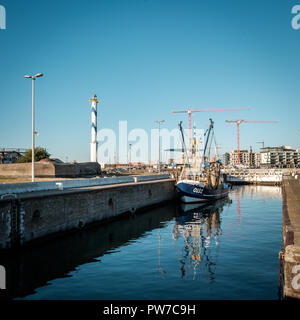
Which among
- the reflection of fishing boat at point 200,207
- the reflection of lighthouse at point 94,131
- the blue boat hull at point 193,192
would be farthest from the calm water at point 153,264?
the reflection of lighthouse at point 94,131

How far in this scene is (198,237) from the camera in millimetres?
27828

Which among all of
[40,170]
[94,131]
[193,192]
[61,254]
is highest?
[94,131]

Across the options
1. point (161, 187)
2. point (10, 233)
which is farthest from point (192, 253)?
point (161, 187)

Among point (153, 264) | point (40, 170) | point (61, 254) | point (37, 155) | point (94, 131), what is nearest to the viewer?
point (153, 264)

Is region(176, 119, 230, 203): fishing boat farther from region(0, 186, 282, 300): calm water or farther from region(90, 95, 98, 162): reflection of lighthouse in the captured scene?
region(90, 95, 98, 162): reflection of lighthouse

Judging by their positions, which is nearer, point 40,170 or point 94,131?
point 40,170

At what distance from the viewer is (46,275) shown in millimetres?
17594

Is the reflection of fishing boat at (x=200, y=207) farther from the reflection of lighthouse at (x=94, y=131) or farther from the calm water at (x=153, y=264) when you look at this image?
the reflection of lighthouse at (x=94, y=131)

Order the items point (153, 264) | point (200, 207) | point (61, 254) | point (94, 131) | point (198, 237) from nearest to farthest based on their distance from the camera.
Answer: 1. point (153, 264)
2. point (61, 254)
3. point (198, 237)
4. point (200, 207)
5. point (94, 131)

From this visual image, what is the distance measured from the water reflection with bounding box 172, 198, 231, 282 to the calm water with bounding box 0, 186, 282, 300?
0.06m

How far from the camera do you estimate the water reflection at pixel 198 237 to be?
19.9 metres

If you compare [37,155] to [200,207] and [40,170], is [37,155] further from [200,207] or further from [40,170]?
[200,207]

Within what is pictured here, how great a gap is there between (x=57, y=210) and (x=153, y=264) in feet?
35.1

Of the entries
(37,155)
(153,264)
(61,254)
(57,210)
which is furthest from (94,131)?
(153,264)
